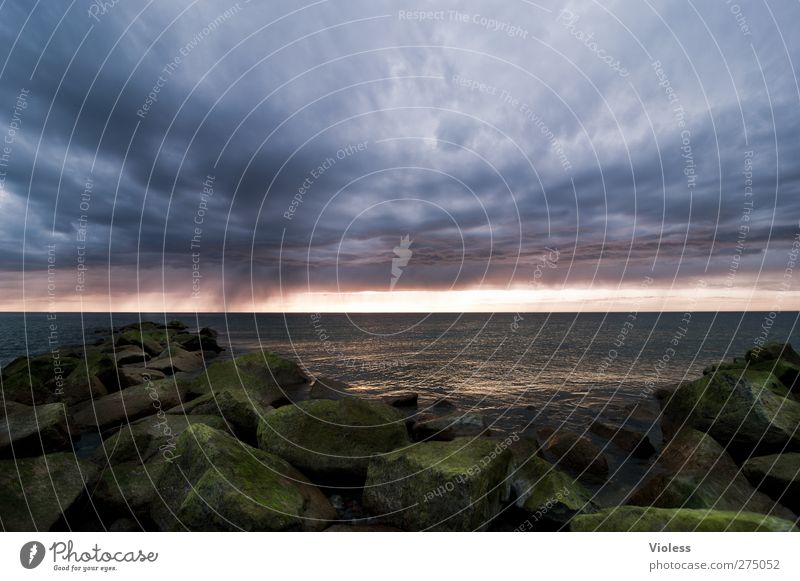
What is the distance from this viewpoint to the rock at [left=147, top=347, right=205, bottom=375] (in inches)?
1226

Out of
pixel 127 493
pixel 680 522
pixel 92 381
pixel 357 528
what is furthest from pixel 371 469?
pixel 92 381

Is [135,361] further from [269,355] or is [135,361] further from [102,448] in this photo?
[102,448]

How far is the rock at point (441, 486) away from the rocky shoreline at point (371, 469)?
30 mm

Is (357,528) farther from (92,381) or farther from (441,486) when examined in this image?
(92,381)

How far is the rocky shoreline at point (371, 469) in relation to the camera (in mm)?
7641

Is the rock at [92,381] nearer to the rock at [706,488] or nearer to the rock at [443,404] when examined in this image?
the rock at [443,404]

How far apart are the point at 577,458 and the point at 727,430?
5.64 m

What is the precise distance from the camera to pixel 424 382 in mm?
33438

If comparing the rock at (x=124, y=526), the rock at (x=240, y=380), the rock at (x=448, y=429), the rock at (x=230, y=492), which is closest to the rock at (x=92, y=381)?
the rock at (x=240, y=380)

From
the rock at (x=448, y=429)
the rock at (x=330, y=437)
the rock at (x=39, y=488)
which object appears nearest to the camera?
the rock at (x=39, y=488)

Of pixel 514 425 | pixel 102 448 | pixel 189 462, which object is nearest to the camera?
pixel 189 462

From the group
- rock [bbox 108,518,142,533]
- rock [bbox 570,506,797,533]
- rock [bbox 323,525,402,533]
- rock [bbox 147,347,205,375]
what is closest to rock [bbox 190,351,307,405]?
rock [bbox 108,518,142,533]

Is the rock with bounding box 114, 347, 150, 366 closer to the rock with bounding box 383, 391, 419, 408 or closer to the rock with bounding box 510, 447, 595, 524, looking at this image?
the rock with bounding box 383, 391, 419, 408

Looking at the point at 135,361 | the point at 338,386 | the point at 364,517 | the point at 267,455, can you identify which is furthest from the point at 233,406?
the point at 135,361
